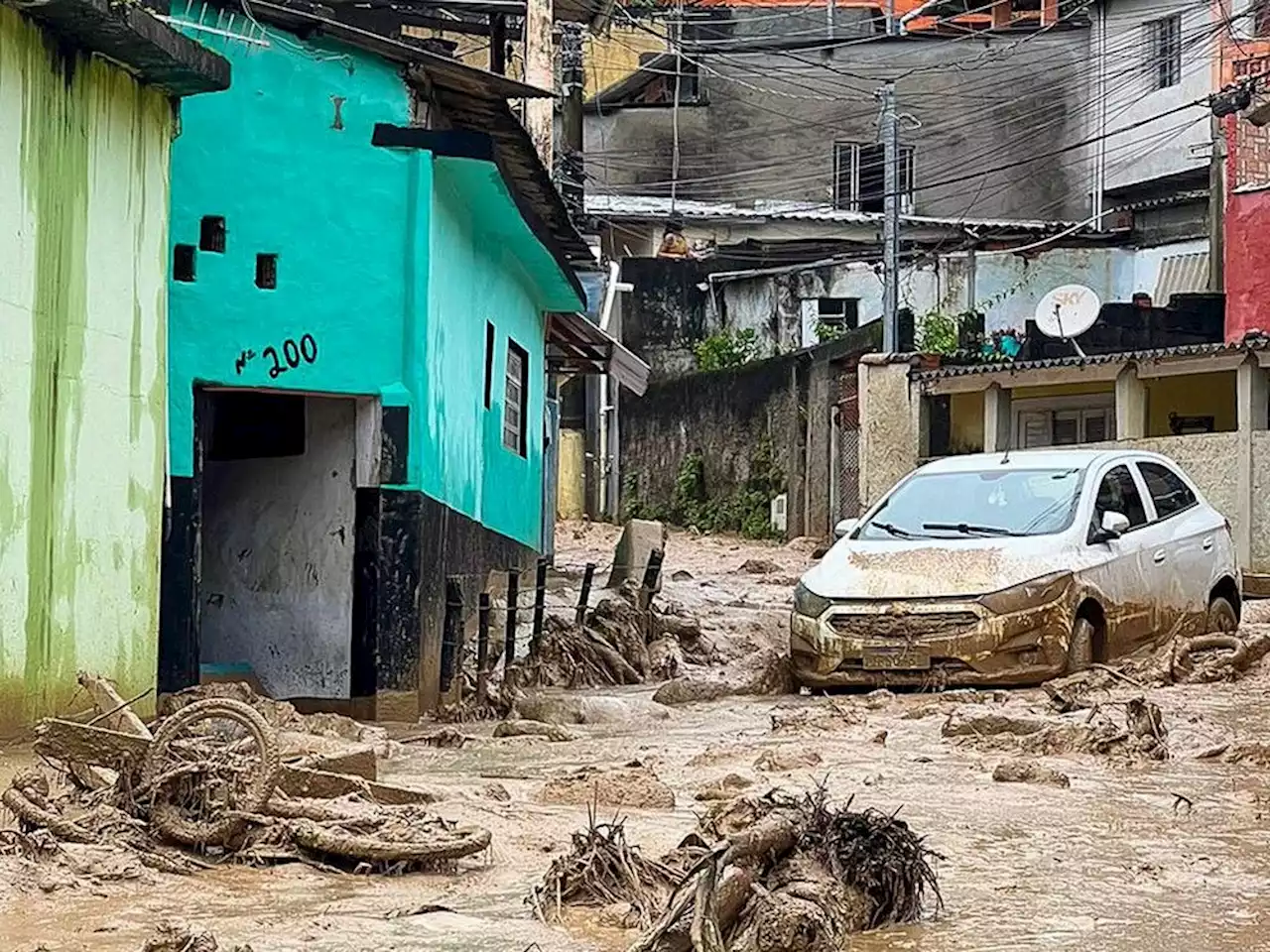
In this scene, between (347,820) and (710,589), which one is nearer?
(347,820)

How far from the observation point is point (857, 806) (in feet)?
25.2

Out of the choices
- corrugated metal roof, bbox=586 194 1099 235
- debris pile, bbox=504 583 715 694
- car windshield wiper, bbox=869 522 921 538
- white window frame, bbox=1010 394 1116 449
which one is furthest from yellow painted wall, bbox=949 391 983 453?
car windshield wiper, bbox=869 522 921 538

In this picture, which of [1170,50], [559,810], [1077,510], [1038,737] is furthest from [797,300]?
[559,810]

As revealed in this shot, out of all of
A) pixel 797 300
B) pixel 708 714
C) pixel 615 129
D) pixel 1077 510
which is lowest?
pixel 708 714

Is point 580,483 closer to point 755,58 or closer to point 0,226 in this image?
point 755,58

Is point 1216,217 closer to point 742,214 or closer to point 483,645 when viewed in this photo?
point 742,214

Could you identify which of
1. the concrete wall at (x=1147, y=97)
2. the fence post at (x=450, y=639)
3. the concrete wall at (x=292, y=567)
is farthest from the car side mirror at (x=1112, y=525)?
the concrete wall at (x=1147, y=97)

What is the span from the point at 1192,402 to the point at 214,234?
18.8 metres

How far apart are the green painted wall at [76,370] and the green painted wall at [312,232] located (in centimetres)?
156

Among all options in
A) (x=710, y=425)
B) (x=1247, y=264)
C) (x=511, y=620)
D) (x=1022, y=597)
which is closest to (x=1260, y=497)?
(x=1247, y=264)

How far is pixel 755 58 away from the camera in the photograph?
4209cm

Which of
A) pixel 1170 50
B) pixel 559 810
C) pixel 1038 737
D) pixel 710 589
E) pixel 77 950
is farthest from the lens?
pixel 1170 50

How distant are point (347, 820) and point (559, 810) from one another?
4.81ft

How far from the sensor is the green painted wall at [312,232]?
1197 cm
